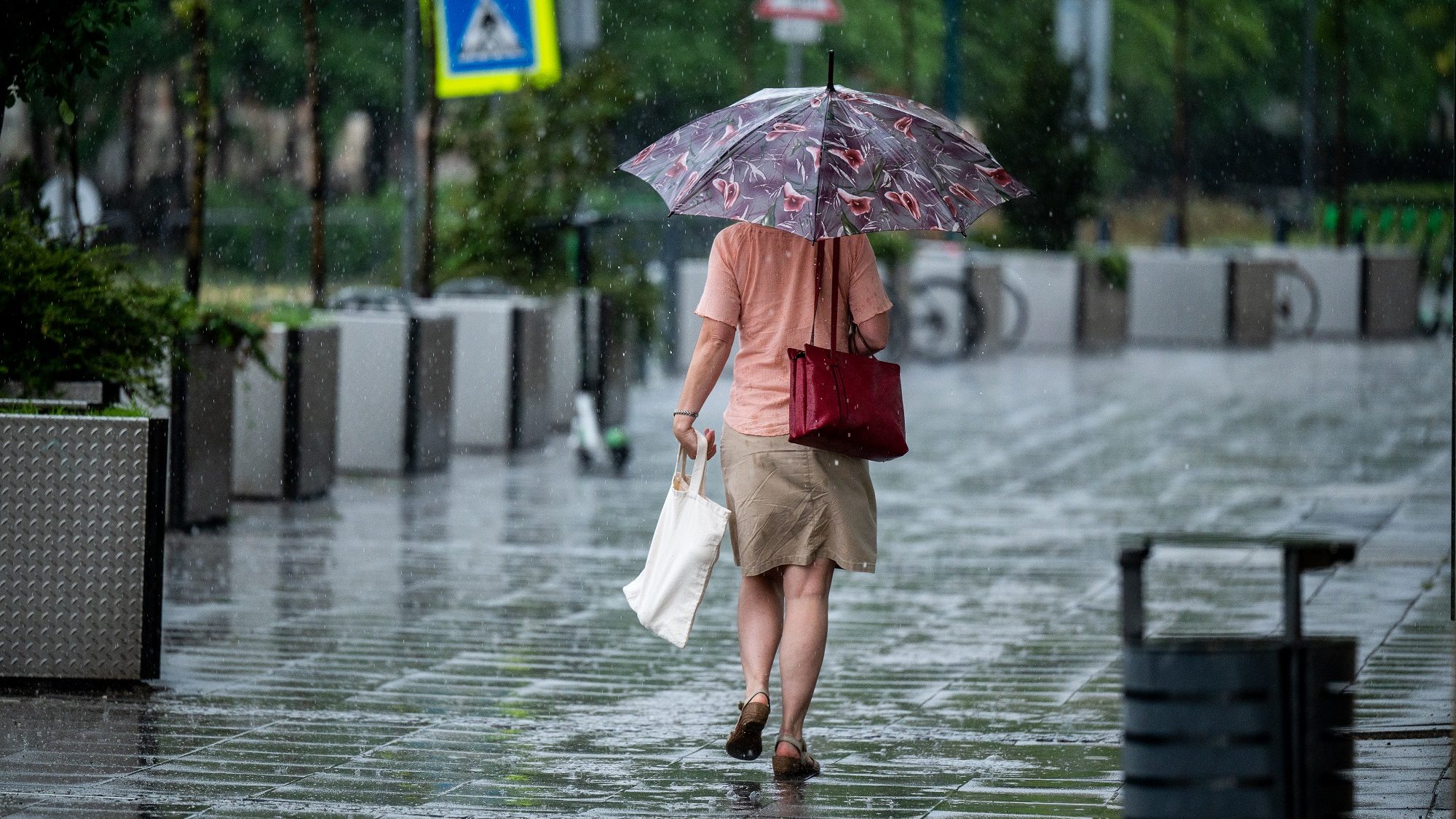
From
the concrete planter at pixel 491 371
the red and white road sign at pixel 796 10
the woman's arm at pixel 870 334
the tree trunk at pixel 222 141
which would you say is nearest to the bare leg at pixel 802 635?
the woman's arm at pixel 870 334

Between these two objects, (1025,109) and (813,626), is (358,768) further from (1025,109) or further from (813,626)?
(1025,109)

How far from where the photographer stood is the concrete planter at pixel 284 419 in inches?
458

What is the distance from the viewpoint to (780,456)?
6.11m

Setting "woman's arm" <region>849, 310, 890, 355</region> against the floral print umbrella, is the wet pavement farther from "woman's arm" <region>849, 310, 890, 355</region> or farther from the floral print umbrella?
the floral print umbrella

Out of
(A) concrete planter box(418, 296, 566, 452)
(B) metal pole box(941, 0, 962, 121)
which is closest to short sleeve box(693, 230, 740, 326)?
(A) concrete planter box(418, 296, 566, 452)

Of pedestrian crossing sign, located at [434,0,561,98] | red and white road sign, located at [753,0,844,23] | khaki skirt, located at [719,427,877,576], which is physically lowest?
khaki skirt, located at [719,427,877,576]

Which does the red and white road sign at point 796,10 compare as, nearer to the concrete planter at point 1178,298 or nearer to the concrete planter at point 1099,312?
the concrete planter at point 1099,312

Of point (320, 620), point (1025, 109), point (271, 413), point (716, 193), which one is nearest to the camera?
point (716, 193)

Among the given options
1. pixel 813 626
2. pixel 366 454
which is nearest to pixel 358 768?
pixel 813 626

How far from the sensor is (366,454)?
523 inches

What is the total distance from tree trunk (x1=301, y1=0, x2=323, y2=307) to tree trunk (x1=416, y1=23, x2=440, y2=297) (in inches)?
33.0

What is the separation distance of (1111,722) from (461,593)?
10.9 ft

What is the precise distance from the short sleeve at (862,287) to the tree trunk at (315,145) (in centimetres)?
735

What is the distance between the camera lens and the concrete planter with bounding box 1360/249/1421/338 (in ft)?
90.9
